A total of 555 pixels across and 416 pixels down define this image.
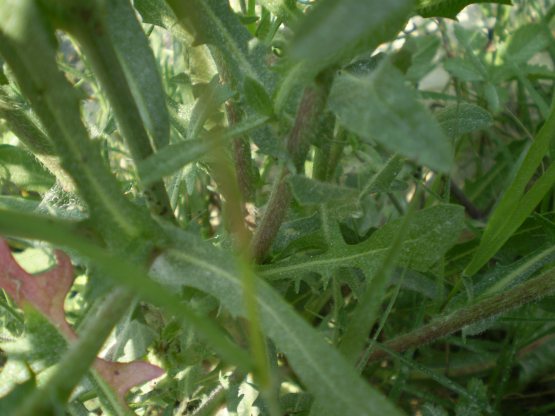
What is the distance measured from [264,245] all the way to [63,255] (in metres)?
0.26

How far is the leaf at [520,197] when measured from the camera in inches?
34.7

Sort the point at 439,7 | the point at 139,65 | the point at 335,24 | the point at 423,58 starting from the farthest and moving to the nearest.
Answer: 1. the point at 423,58
2. the point at 439,7
3. the point at 139,65
4. the point at 335,24

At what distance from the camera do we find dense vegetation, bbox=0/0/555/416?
55 cm

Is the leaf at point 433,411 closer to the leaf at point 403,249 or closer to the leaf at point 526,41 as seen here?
the leaf at point 403,249

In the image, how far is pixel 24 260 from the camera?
1.26 m

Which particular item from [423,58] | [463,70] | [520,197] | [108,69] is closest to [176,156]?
[108,69]

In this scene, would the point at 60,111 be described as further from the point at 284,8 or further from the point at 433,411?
the point at 433,411

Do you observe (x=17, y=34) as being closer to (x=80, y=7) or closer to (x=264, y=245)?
(x=80, y=7)

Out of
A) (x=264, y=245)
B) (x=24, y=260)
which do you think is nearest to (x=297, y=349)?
(x=264, y=245)

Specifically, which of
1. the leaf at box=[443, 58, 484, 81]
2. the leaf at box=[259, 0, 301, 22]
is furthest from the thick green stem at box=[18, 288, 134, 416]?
the leaf at box=[443, 58, 484, 81]

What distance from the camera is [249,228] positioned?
1040 mm

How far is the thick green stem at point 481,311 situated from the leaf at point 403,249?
0.13 m

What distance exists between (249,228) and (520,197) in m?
0.40

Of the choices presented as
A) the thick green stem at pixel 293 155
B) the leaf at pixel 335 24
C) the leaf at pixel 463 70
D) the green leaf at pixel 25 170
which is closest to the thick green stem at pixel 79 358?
the thick green stem at pixel 293 155
